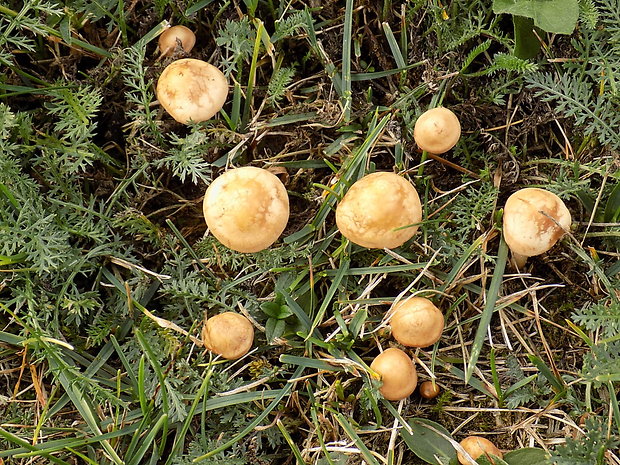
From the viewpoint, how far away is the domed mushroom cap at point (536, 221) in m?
2.55

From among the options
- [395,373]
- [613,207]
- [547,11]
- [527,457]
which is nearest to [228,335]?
[395,373]

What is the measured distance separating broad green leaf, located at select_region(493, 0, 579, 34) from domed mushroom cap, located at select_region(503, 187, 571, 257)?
2.23 ft

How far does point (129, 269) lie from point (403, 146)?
1.40 meters

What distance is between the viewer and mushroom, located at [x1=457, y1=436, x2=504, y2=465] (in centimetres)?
264

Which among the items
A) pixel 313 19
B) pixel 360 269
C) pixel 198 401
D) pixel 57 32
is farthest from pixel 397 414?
pixel 57 32

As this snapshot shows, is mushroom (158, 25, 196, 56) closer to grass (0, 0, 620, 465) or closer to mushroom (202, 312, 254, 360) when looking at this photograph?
grass (0, 0, 620, 465)

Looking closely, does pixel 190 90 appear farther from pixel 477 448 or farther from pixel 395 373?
pixel 477 448

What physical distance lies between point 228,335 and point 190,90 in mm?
1050

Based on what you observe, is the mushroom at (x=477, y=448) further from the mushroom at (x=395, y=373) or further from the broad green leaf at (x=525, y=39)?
the broad green leaf at (x=525, y=39)

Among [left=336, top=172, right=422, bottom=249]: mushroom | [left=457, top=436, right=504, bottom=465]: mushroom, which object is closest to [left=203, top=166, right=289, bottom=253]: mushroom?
[left=336, top=172, right=422, bottom=249]: mushroom

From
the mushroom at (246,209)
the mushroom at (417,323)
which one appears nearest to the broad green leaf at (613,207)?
the mushroom at (417,323)

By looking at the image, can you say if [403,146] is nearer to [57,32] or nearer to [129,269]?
[129,269]

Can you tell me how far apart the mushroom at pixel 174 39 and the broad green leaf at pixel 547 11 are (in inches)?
53.6

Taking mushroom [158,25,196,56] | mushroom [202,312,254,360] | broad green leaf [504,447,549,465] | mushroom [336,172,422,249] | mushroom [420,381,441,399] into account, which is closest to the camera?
mushroom [336,172,422,249]
